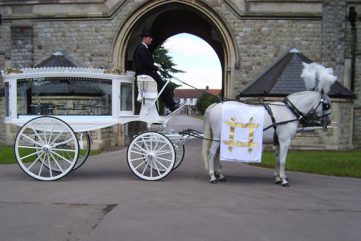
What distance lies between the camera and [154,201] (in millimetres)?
6359

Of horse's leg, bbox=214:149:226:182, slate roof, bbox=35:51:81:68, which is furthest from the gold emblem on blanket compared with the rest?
slate roof, bbox=35:51:81:68

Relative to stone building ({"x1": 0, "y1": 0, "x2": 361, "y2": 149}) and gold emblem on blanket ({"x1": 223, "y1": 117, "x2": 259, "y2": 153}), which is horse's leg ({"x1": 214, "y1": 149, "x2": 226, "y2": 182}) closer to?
gold emblem on blanket ({"x1": 223, "y1": 117, "x2": 259, "y2": 153})

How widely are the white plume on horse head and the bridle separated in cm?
20

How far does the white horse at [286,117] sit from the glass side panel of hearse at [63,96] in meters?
2.21

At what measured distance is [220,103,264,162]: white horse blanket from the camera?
782 centimetres

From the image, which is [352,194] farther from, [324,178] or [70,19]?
[70,19]

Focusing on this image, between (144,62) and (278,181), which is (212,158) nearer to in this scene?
(278,181)

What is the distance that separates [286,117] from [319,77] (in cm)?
100

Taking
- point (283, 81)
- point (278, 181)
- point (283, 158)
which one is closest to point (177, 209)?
point (283, 158)

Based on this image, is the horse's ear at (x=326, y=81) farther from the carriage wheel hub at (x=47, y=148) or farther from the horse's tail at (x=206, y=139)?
the carriage wheel hub at (x=47, y=148)

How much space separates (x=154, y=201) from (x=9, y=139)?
13.4 m

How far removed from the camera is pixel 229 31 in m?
19.1

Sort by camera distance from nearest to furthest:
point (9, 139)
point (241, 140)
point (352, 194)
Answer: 1. point (352, 194)
2. point (241, 140)
3. point (9, 139)

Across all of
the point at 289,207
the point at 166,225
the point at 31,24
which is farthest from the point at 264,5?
the point at 166,225
